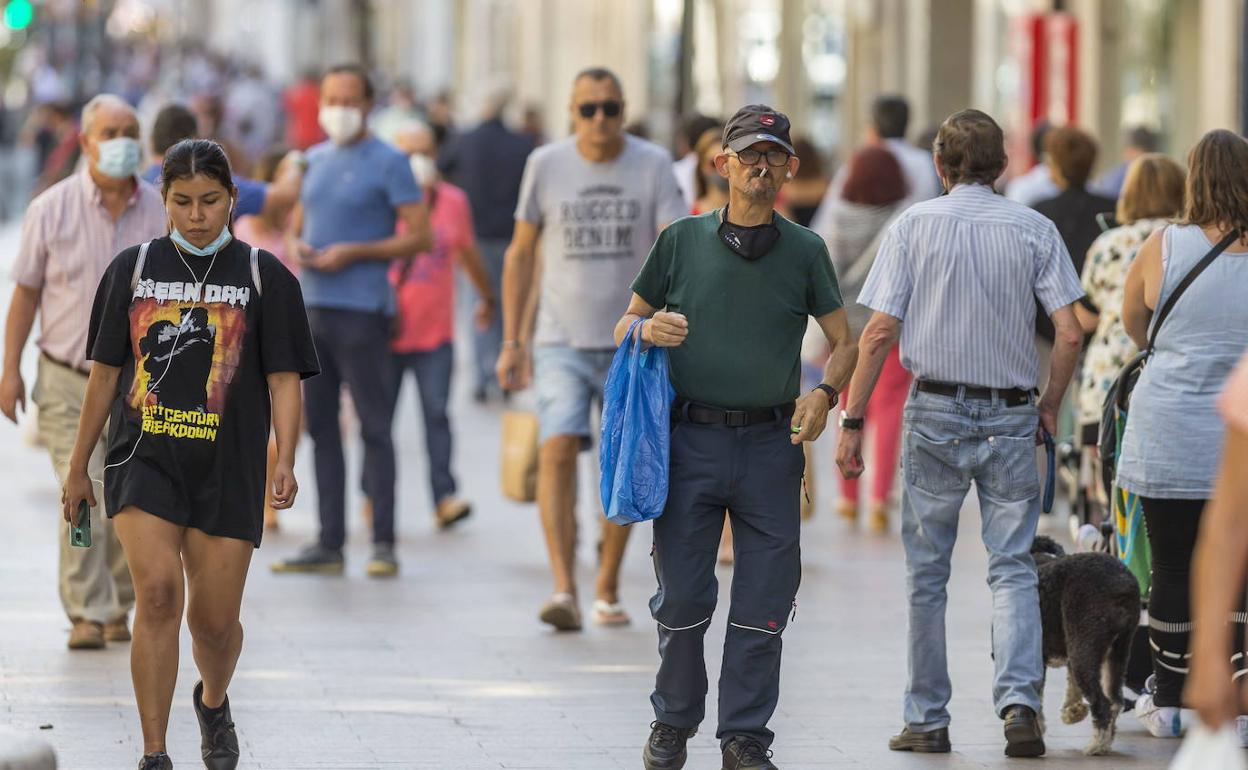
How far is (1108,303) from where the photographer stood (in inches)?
375

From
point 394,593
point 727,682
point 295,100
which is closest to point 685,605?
point 727,682

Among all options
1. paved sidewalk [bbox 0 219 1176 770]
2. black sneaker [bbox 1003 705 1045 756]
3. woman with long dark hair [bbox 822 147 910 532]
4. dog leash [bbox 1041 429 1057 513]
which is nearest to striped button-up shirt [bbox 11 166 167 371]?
paved sidewalk [bbox 0 219 1176 770]

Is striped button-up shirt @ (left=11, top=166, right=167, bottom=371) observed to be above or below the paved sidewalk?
above

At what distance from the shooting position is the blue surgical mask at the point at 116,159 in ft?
28.6

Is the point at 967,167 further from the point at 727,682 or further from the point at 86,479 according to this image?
the point at 86,479

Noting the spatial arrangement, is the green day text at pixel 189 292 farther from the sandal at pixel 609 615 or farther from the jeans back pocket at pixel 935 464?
the sandal at pixel 609 615

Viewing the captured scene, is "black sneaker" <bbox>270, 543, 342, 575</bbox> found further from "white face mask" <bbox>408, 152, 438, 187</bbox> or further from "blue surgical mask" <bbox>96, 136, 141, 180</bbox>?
"white face mask" <bbox>408, 152, 438, 187</bbox>

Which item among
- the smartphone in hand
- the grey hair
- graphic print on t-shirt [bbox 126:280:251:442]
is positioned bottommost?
the smartphone in hand

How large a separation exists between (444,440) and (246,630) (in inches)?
121

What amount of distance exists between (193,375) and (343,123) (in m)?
4.33

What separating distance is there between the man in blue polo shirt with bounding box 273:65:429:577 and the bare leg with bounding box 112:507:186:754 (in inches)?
165

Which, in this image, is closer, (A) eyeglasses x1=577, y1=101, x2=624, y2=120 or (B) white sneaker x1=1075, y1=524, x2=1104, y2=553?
(B) white sneaker x1=1075, y1=524, x2=1104, y2=553

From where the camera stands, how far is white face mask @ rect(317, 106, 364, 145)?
10672 mm

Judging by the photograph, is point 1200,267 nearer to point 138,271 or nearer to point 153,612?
point 138,271
